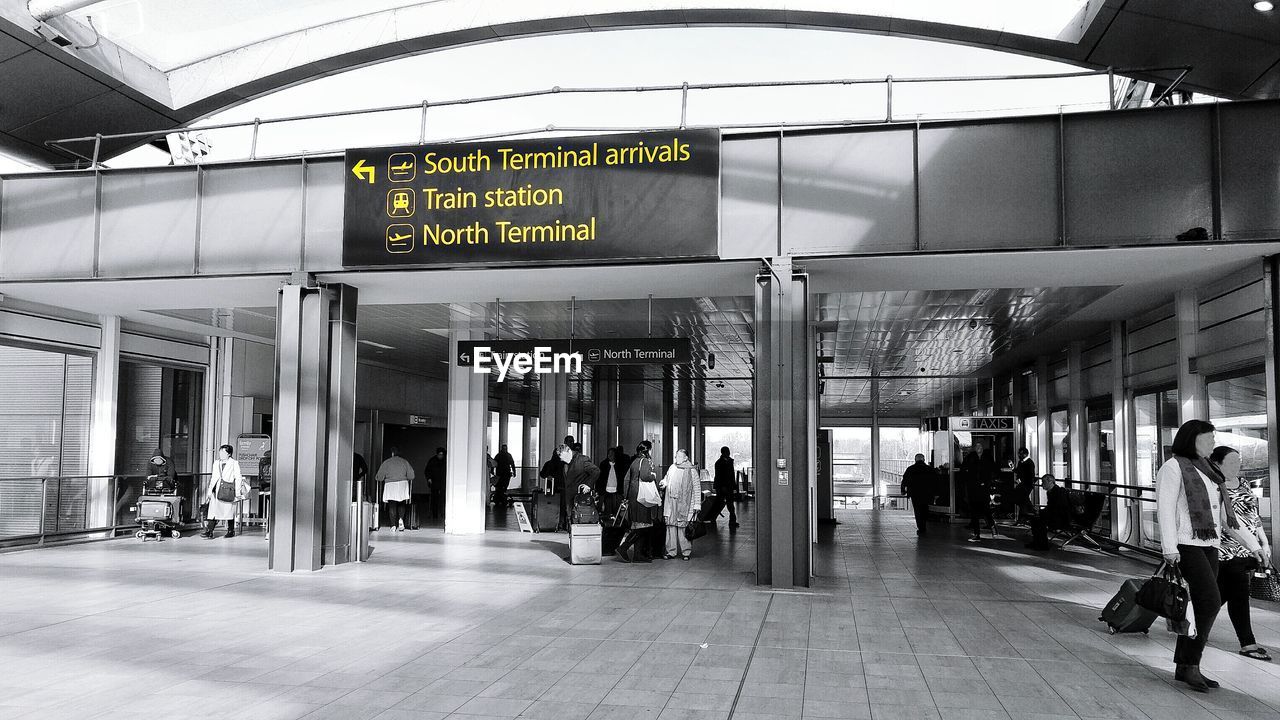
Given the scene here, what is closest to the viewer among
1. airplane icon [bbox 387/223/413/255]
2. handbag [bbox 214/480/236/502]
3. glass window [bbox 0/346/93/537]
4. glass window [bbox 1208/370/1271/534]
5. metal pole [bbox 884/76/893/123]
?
metal pole [bbox 884/76/893/123]

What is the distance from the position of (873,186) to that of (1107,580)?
19.1 feet

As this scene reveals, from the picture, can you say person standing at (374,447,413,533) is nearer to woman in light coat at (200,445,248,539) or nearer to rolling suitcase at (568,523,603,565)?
woman in light coat at (200,445,248,539)

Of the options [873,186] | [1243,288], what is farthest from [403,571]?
[1243,288]

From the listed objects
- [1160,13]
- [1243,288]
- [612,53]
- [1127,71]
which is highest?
[612,53]

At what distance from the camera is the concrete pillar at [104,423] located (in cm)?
1570

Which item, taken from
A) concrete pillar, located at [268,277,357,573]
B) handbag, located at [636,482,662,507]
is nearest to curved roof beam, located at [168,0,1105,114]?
concrete pillar, located at [268,277,357,573]

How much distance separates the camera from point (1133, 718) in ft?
17.7

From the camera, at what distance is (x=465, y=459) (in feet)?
55.8

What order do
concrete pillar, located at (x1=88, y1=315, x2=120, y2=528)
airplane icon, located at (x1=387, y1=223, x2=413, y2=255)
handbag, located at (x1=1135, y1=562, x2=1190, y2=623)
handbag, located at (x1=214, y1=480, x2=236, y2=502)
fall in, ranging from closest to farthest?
handbag, located at (x1=1135, y1=562, x2=1190, y2=623), airplane icon, located at (x1=387, y1=223, x2=413, y2=255), concrete pillar, located at (x1=88, y1=315, x2=120, y2=528), handbag, located at (x1=214, y1=480, x2=236, y2=502)

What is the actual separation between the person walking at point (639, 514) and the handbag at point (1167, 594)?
24.1 feet

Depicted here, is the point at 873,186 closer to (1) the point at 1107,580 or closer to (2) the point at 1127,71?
(2) the point at 1127,71

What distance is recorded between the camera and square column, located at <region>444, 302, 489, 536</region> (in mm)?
16953

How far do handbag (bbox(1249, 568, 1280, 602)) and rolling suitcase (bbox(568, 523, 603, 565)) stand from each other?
767 cm

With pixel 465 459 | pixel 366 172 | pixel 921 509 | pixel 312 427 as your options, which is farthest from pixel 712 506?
pixel 366 172
